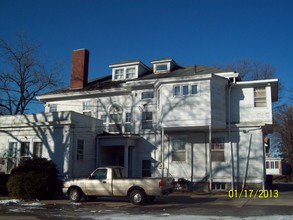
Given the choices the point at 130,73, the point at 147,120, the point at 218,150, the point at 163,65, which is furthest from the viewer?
the point at 130,73

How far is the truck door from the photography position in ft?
55.1

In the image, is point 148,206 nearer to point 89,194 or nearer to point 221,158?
point 89,194

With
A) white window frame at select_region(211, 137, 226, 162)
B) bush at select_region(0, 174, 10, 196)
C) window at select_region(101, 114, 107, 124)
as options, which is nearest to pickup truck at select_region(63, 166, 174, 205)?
bush at select_region(0, 174, 10, 196)

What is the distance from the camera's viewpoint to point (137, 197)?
16078 millimetres

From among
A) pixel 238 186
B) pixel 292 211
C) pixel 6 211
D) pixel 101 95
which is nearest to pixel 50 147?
pixel 101 95

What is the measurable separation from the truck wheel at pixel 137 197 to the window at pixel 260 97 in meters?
12.1

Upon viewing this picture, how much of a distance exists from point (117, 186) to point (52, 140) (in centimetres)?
881

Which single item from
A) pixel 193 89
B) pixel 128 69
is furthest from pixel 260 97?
pixel 128 69

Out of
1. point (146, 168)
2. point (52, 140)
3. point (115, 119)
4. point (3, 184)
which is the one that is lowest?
point (3, 184)

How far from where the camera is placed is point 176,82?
24000 millimetres

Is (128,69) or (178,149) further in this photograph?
(128,69)

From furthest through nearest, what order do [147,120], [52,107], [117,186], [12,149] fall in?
[52,107]
[147,120]
[12,149]
[117,186]

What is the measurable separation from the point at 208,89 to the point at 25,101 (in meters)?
20.9

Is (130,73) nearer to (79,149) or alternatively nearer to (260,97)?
(79,149)
